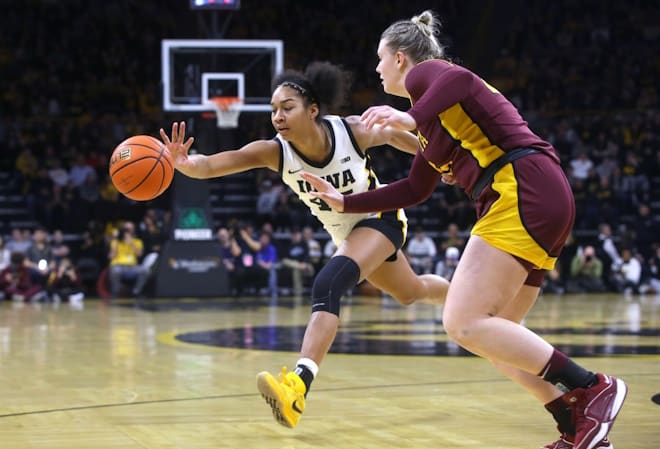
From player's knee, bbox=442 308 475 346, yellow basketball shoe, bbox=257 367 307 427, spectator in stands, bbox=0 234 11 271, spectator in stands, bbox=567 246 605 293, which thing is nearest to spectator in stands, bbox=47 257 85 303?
spectator in stands, bbox=0 234 11 271

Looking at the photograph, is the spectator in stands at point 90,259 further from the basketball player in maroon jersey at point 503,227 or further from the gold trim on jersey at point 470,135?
the gold trim on jersey at point 470,135

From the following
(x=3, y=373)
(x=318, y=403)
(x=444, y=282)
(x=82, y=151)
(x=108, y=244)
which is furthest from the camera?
(x=82, y=151)

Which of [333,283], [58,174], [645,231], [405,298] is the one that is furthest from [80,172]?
[333,283]

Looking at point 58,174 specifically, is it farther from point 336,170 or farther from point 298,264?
point 336,170

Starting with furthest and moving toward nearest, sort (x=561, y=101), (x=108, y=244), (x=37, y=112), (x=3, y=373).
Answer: (x=561, y=101), (x=37, y=112), (x=108, y=244), (x=3, y=373)

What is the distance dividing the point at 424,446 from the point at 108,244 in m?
13.8

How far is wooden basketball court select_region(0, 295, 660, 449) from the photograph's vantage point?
4.94m

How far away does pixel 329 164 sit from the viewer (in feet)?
19.1

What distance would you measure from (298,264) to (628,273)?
590cm

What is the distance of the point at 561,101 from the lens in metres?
24.7

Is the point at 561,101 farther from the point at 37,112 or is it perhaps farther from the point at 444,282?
the point at 444,282

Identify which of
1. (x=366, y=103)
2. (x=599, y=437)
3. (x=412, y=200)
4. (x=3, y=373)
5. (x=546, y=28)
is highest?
(x=546, y=28)

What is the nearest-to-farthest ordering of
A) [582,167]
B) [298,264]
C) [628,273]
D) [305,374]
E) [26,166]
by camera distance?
[305,374] < [298,264] < [628,273] < [26,166] < [582,167]

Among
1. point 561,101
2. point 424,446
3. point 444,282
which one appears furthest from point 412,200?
point 561,101
